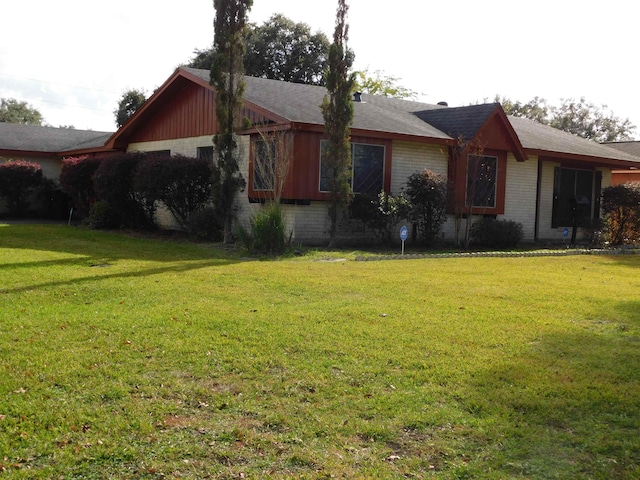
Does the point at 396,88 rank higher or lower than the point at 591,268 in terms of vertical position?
higher

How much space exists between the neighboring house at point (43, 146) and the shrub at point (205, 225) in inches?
355

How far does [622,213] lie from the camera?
747 inches

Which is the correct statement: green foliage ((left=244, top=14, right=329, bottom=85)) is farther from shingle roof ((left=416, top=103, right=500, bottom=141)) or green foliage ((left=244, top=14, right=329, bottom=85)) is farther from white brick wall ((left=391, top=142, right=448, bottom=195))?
white brick wall ((left=391, top=142, right=448, bottom=195))

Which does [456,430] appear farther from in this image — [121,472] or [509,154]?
[509,154]

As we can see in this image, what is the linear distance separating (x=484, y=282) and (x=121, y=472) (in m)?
7.22

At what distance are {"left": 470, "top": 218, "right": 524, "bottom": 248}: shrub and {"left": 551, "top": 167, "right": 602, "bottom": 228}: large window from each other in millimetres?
4041

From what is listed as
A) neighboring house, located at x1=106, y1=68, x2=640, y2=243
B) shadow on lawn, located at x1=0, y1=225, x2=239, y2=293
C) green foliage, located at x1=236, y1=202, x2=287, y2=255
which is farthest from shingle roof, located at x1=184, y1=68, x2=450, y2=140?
shadow on lawn, located at x1=0, y1=225, x2=239, y2=293

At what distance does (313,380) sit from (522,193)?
53.2 ft

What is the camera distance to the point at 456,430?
Answer: 396cm

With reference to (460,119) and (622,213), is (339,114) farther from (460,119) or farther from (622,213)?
(622,213)

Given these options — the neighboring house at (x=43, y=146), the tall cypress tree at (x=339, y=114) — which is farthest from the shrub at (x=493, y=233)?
the neighboring house at (x=43, y=146)

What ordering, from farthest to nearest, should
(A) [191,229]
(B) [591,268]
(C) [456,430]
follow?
(A) [191,229]
(B) [591,268]
(C) [456,430]

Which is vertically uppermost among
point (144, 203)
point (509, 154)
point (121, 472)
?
point (509, 154)

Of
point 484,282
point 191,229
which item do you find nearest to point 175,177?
point 191,229
